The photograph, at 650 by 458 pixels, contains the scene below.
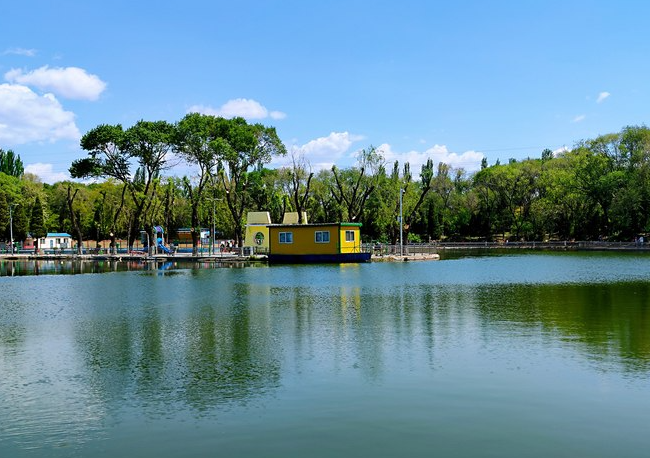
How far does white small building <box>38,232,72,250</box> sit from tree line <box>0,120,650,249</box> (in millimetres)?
1668

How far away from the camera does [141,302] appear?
29141 millimetres

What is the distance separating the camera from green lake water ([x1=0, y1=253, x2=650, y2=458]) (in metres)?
10.3

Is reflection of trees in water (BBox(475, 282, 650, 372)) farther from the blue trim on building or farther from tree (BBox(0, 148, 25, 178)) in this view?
tree (BBox(0, 148, 25, 178))

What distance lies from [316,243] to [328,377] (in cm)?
4536

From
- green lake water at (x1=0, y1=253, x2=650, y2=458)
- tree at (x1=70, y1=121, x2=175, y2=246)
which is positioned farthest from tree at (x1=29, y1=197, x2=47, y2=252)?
green lake water at (x1=0, y1=253, x2=650, y2=458)

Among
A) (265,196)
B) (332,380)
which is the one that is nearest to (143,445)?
(332,380)

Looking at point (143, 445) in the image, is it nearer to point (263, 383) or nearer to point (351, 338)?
point (263, 383)

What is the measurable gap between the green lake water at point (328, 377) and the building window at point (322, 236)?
2963 cm

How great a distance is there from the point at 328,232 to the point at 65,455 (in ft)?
163

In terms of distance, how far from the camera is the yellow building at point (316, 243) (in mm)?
58469

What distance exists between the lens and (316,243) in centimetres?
5956

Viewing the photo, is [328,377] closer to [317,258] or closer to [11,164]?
[317,258]

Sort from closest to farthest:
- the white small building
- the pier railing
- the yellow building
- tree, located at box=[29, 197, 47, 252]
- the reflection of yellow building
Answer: the yellow building, the reflection of yellow building, the pier railing, the white small building, tree, located at box=[29, 197, 47, 252]

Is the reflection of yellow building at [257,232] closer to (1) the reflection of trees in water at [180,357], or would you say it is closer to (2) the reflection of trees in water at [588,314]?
(2) the reflection of trees in water at [588,314]
